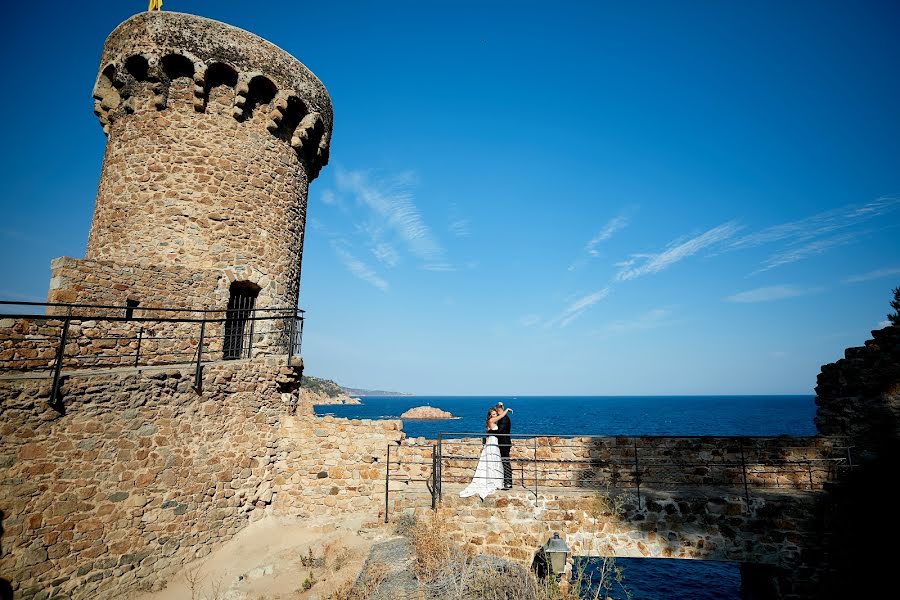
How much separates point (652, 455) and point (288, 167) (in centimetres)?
1250

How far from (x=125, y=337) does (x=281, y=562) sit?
5438mm

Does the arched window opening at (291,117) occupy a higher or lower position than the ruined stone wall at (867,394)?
higher

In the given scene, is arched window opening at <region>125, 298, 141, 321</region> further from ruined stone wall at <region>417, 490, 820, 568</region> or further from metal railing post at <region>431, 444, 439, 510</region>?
ruined stone wall at <region>417, 490, 820, 568</region>

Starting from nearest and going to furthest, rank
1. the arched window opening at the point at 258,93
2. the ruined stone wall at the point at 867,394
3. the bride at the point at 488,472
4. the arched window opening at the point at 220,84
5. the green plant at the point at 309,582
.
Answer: the green plant at the point at 309,582, the bride at the point at 488,472, the ruined stone wall at the point at 867,394, the arched window opening at the point at 220,84, the arched window opening at the point at 258,93

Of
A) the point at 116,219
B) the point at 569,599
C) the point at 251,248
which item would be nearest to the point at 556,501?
the point at 569,599

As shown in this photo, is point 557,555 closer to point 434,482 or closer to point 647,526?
point 434,482

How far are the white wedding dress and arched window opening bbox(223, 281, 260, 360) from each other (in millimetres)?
6506

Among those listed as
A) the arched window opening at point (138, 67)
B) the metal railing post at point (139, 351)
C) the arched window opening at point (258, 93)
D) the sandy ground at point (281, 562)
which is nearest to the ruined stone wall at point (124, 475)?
the sandy ground at point (281, 562)

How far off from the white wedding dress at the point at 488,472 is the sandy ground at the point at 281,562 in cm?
195

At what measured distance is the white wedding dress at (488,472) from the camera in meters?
8.88

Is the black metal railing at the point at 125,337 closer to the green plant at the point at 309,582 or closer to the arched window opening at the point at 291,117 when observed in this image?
the green plant at the point at 309,582

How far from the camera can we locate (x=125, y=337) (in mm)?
8758

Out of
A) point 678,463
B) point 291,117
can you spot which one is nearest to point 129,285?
point 291,117

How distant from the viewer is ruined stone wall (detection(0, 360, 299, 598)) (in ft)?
20.6
